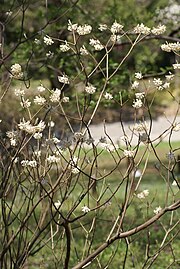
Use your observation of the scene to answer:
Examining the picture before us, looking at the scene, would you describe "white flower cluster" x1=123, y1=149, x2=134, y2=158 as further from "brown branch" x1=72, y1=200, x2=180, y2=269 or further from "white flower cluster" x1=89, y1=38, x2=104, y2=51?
"white flower cluster" x1=89, y1=38, x2=104, y2=51

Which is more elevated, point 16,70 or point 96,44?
point 96,44

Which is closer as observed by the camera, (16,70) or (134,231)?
(134,231)

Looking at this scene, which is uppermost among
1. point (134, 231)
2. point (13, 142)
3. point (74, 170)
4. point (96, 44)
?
point (96, 44)

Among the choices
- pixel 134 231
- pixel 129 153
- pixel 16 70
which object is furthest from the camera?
pixel 16 70

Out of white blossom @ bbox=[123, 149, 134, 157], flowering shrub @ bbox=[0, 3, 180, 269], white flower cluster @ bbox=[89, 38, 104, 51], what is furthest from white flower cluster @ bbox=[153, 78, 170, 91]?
white blossom @ bbox=[123, 149, 134, 157]

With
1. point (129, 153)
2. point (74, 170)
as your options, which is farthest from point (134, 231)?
point (74, 170)

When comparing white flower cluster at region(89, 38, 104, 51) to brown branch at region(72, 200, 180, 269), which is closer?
brown branch at region(72, 200, 180, 269)

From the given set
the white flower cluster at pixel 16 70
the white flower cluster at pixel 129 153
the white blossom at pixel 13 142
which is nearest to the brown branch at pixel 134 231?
the white flower cluster at pixel 129 153

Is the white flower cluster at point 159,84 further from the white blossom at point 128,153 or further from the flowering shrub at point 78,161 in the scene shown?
the white blossom at point 128,153

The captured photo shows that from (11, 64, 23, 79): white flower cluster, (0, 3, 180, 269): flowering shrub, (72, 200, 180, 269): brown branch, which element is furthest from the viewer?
(11, 64, 23, 79): white flower cluster

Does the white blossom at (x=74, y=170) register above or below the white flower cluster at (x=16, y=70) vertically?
below

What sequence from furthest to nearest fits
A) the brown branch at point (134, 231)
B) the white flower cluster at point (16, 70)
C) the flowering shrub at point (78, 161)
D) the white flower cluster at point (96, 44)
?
1. the white flower cluster at point (96, 44)
2. the white flower cluster at point (16, 70)
3. the flowering shrub at point (78, 161)
4. the brown branch at point (134, 231)

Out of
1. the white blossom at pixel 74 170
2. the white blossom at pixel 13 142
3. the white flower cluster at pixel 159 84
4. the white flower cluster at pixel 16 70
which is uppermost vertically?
the white flower cluster at pixel 159 84

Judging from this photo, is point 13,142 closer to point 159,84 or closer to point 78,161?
point 78,161
